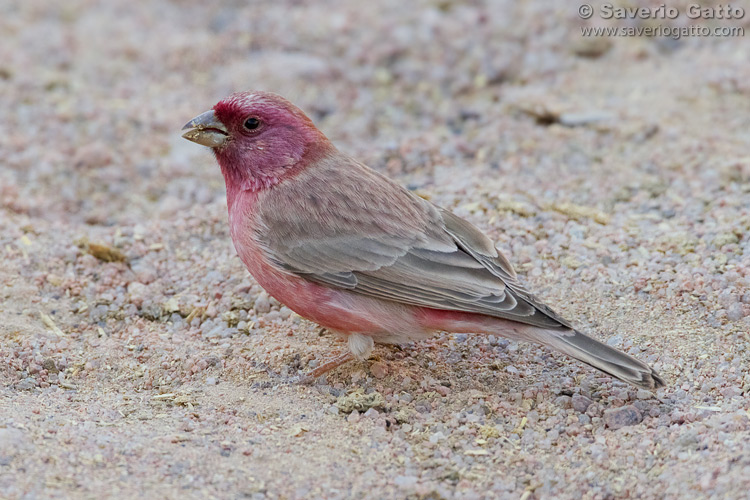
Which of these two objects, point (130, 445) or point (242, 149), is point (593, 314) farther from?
point (130, 445)

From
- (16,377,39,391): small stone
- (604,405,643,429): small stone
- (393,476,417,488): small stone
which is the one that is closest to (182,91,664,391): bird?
(604,405,643,429): small stone

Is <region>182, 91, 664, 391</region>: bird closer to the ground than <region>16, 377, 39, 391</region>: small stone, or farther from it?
farther from it

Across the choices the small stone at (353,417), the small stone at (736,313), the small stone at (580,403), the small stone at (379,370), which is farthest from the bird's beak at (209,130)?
the small stone at (736,313)

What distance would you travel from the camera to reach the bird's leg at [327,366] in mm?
5000

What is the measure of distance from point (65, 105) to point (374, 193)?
4398 millimetres

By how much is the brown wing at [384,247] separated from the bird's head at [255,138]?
123 mm

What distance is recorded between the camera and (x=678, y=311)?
5.28 m

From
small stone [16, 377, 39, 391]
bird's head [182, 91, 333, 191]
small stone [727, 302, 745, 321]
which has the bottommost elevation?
small stone [16, 377, 39, 391]

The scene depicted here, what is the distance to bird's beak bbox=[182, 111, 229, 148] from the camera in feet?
17.7

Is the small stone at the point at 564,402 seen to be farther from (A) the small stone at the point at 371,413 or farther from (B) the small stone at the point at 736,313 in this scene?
(B) the small stone at the point at 736,313

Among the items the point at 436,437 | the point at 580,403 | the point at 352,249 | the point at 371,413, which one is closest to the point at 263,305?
the point at 352,249

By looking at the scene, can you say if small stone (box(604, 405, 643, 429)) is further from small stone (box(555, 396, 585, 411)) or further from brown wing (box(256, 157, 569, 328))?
brown wing (box(256, 157, 569, 328))

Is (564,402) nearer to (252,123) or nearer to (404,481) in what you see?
(404,481)

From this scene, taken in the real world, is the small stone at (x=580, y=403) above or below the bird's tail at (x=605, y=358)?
below
